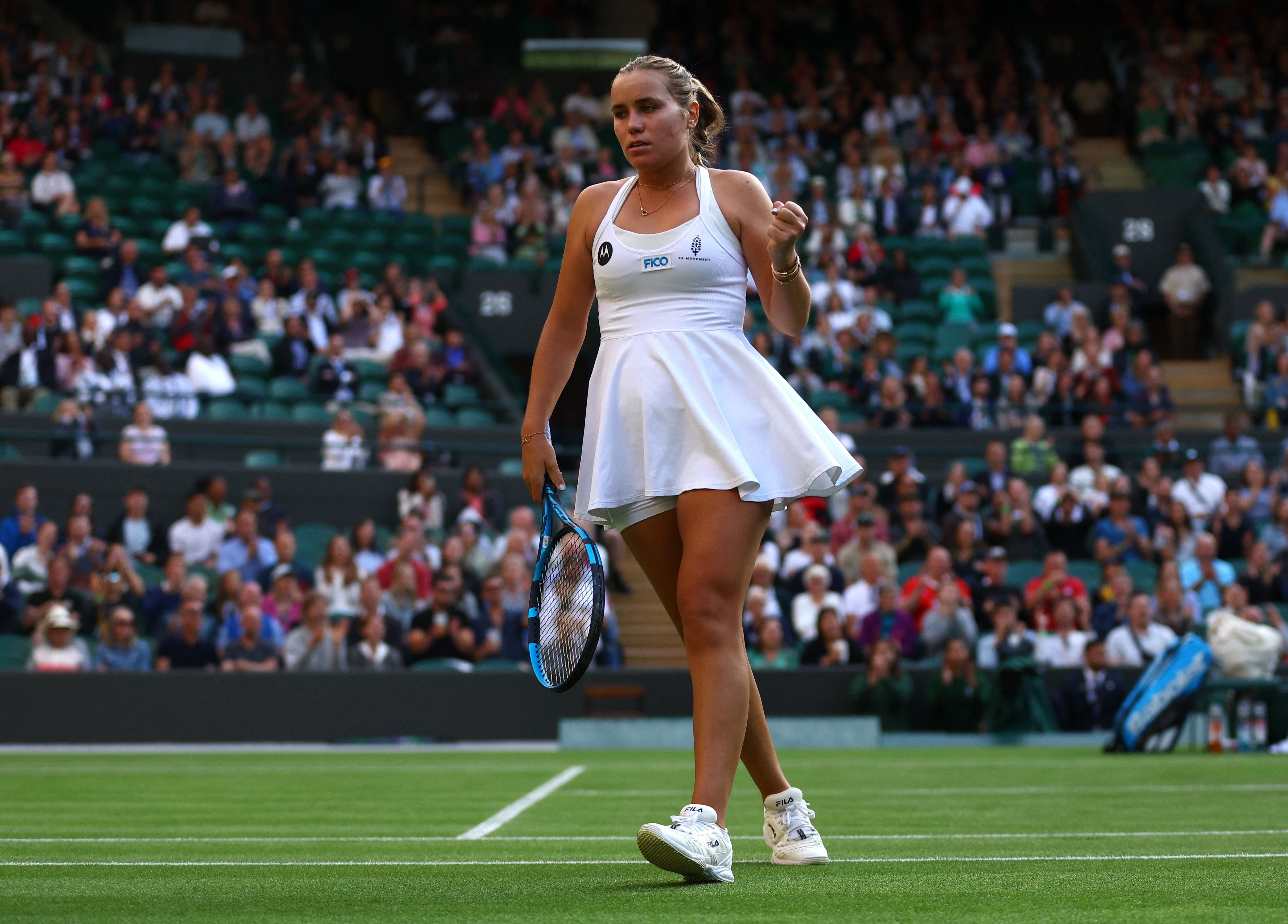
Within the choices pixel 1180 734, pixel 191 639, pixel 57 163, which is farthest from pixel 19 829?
pixel 57 163

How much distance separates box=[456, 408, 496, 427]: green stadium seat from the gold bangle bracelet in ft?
41.7

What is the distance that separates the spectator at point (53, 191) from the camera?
1789 centimetres

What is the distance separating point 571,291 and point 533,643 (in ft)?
2.97

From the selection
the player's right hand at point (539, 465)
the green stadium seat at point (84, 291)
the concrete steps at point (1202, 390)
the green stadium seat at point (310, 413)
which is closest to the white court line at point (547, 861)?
the player's right hand at point (539, 465)

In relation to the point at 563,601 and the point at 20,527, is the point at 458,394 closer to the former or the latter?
the point at 20,527

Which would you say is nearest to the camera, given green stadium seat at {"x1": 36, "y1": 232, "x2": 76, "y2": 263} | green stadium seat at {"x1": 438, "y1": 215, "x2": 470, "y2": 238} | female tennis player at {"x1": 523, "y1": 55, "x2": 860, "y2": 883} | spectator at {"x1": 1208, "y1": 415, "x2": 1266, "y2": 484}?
female tennis player at {"x1": 523, "y1": 55, "x2": 860, "y2": 883}

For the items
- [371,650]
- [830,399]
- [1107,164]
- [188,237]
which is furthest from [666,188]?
[1107,164]

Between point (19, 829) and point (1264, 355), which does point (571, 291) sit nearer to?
point (19, 829)

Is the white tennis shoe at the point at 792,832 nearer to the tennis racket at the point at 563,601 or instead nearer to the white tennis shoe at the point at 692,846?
the white tennis shoe at the point at 692,846

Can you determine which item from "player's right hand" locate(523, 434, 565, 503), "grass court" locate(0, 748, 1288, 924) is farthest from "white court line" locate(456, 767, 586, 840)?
"player's right hand" locate(523, 434, 565, 503)

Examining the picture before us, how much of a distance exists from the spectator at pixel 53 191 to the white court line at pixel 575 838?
555 inches

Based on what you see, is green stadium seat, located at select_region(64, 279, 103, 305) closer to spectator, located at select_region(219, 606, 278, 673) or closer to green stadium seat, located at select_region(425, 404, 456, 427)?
green stadium seat, located at select_region(425, 404, 456, 427)

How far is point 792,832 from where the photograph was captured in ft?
13.5

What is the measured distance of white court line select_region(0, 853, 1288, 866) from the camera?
4.13m
